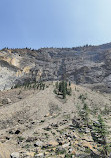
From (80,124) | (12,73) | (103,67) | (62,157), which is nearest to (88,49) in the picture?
(103,67)

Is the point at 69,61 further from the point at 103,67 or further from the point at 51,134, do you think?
the point at 51,134

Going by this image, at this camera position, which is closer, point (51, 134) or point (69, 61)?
point (51, 134)

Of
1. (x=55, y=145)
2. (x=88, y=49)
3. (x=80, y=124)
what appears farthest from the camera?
(x=88, y=49)

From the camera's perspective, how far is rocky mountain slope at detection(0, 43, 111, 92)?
3108 inches

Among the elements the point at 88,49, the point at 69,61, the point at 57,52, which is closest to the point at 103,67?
the point at 69,61

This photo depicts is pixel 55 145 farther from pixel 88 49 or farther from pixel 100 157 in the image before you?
pixel 88 49

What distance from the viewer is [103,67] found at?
318 ft

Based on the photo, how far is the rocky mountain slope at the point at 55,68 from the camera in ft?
259

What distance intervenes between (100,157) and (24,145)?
8.42m

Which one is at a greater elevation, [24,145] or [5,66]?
[5,66]

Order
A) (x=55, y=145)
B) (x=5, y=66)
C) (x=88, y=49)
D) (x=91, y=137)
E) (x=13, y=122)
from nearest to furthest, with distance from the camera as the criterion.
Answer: (x=55, y=145), (x=91, y=137), (x=13, y=122), (x=5, y=66), (x=88, y=49)

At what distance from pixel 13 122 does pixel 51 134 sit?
35.9ft

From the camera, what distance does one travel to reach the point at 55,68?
364 feet

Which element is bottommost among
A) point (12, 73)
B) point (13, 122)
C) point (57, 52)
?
point (13, 122)
